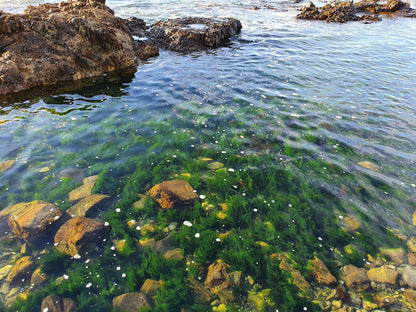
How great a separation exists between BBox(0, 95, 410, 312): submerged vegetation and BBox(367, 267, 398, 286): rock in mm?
245

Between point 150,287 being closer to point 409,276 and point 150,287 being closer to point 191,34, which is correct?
point 409,276

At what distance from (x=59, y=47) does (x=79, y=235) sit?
10619 mm

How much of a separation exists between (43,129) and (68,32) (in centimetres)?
662

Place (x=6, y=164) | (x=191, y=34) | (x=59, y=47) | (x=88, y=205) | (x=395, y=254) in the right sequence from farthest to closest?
1. (x=191, y=34)
2. (x=59, y=47)
3. (x=6, y=164)
4. (x=88, y=205)
5. (x=395, y=254)

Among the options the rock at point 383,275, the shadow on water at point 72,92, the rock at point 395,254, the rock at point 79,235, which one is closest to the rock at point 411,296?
the rock at point 383,275

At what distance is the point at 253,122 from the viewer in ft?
29.6

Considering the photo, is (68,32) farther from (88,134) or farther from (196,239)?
(196,239)

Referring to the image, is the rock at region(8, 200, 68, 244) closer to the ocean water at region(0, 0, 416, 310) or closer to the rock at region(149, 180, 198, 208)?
the ocean water at region(0, 0, 416, 310)

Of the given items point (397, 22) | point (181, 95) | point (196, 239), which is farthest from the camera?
point (397, 22)

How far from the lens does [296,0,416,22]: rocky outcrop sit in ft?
85.1

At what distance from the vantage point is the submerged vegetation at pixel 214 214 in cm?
443

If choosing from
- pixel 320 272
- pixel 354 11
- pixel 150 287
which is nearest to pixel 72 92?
pixel 150 287

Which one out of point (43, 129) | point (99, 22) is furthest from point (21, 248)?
point (99, 22)

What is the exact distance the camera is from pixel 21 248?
489 centimetres
